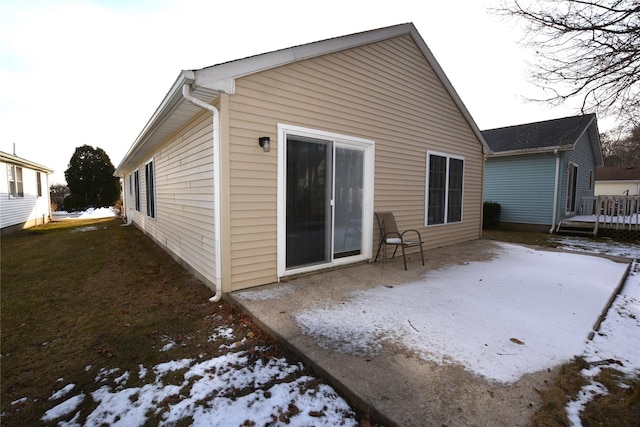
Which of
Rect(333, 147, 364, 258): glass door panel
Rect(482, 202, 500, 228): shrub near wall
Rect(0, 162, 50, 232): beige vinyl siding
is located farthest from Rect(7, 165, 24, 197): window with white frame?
Rect(482, 202, 500, 228): shrub near wall

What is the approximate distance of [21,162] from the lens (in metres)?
11.0

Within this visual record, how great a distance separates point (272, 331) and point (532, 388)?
78.3 inches

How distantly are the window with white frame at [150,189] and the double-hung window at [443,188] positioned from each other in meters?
7.10

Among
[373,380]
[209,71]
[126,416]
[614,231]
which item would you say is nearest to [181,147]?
[209,71]

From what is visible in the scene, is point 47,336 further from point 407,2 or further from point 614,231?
point 614,231

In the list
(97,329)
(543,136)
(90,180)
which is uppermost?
(543,136)

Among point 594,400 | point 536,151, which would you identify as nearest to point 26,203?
point 594,400

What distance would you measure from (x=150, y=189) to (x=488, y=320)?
8667 millimetres

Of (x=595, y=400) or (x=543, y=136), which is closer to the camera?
(x=595, y=400)

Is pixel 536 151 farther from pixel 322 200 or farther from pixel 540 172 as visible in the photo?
pixel 322 200

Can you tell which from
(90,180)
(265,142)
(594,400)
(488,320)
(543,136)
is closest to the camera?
(594,400)

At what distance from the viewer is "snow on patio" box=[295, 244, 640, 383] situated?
2277 millimetres

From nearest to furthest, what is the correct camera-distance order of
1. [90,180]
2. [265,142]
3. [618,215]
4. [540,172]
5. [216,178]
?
[216,178] < [265,142] < [618,215] < [540,172] < [90,180]

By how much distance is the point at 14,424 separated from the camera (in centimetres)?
175
